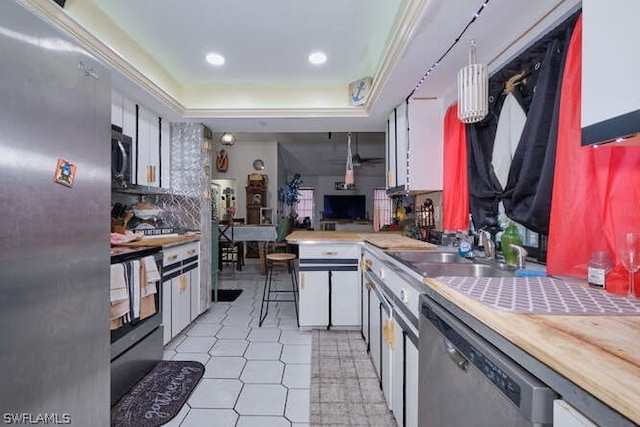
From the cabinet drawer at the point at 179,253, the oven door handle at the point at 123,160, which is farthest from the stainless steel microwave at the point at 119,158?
the cabinet drawer at the point at 179,253

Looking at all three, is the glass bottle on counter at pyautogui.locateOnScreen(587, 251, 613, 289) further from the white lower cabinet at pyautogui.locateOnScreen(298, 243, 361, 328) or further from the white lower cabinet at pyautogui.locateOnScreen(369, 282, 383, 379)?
the white lower cabinet at pyautogui.locateOnScreen(298, 243, 361, 328)

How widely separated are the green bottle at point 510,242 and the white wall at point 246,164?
6.42m

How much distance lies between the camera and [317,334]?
283 cm

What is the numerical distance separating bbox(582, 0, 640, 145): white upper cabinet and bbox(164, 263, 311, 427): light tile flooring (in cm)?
184

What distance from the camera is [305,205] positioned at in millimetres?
11172

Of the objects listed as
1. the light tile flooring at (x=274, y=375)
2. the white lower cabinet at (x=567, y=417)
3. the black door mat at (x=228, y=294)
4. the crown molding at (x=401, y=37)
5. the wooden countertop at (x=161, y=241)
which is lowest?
the light tile flooring at (x=274, y=375)

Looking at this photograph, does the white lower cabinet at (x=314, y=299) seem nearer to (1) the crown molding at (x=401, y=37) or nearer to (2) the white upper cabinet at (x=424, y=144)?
(2) the white upper cabinet at (x=424, y=144)

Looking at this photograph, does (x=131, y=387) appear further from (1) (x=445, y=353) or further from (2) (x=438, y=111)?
(2) (x=438, y=111)

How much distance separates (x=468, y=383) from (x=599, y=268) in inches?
25.9

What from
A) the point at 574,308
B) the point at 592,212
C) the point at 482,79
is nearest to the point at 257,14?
the point at 482,79

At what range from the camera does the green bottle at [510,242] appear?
151 centimetres

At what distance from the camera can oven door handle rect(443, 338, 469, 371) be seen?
2.62ft

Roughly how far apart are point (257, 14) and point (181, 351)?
2.66m

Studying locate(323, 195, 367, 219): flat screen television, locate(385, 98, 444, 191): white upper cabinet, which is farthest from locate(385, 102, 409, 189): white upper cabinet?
locate(323, 195, 367, 219): flat screen television
